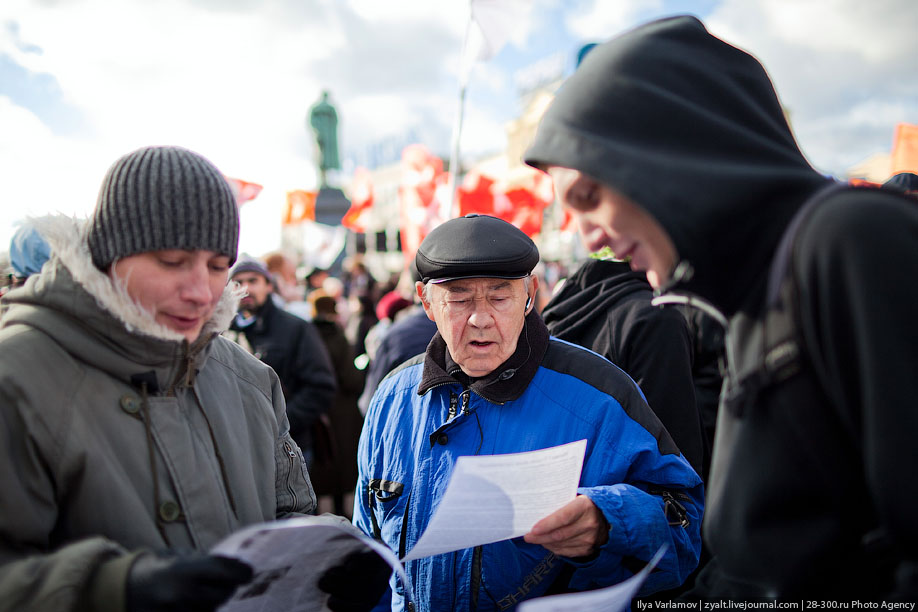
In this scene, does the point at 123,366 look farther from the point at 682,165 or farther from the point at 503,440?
the point at 682,165

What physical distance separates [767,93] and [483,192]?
8908 millimetres

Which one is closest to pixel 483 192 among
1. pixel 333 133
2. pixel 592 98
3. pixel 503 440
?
pixel 503 440

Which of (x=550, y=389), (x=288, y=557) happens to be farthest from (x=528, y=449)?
(x=288, y=557)

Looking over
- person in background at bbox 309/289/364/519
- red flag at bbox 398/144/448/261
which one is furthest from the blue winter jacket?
red flag at bbox 398/144/448/261

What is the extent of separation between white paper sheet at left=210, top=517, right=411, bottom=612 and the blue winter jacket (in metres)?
0.45

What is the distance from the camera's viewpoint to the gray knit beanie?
120 cm

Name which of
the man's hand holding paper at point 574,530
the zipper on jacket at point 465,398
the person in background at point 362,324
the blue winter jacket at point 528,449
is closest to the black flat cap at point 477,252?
the blue winter jacket at point 528,449

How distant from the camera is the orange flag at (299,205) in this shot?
1195cm

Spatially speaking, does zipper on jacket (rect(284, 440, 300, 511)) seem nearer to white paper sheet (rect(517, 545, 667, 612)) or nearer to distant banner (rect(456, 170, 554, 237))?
white paper sheet (rect(517, 545, 667, 612))

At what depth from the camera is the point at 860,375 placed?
0.73 metres

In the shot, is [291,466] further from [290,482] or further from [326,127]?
[326,127]

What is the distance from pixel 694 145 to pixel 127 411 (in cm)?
119

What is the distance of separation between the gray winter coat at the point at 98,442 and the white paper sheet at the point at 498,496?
483mm

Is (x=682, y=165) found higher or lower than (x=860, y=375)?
higher
